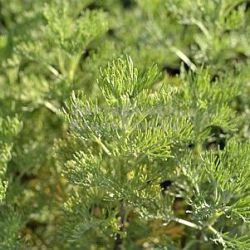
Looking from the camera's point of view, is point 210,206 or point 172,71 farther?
point 172,71

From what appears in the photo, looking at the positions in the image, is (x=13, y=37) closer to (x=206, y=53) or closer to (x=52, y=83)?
(x=52, y=83)

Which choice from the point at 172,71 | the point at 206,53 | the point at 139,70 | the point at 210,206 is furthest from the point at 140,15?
the point at 210,206

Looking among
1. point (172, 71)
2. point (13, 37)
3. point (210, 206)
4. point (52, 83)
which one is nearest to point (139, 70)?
point (210, 206)

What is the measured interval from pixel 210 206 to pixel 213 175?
57 millimetres

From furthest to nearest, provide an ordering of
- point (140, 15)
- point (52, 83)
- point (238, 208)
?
1. point (140, 15)
2. point (52, 83)
3. point (238, 208)

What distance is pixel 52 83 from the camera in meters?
1.34

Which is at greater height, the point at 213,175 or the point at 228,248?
the point at 213,175

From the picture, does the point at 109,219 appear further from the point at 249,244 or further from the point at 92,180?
the point at 249,244

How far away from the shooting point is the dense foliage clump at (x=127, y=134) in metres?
1.00

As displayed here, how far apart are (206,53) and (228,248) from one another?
0.52 metres

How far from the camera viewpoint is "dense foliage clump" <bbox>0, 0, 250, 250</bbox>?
3.29 feet

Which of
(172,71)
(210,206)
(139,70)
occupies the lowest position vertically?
(172,71)

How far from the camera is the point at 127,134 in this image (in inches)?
40.0

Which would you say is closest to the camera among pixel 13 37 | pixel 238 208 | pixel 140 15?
pixel 238 208
